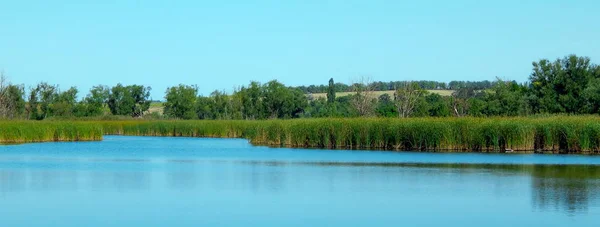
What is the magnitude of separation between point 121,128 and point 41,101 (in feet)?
62.9

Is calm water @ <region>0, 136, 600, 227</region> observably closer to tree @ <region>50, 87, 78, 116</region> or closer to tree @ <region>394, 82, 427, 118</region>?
tree @ <region>394, 82, 427, 118</region>

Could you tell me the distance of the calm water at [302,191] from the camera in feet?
48.9

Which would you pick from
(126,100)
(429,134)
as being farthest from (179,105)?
(429,134)

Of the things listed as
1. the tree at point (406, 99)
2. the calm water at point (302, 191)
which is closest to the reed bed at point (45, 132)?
the calm water at point (302, 191)

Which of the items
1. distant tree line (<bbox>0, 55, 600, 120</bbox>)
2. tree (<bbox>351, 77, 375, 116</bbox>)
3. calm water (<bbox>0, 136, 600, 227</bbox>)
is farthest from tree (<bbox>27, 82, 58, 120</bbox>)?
calm water (<bbox>0, 136, 600, 227</bbox>)

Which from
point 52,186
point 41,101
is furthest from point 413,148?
point 41,101

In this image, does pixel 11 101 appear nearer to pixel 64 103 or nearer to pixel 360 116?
pixel 64 103

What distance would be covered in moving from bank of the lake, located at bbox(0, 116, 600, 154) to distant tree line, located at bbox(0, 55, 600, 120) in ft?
44.5

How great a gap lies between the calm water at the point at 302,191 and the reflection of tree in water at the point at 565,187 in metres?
0.03

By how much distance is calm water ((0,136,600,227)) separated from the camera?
14.9m

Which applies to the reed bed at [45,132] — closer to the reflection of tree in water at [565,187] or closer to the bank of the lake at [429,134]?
the bank of the lake at [429,134]

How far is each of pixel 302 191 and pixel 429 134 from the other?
17.1 meters

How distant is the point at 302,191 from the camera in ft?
62.3

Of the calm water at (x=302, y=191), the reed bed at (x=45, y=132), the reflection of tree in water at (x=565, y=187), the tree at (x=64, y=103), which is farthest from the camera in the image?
the tree at (x=64, y=103)
